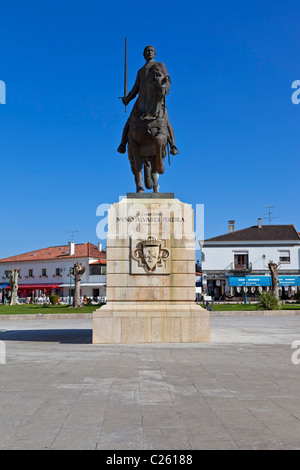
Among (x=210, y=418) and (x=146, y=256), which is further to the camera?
(x=146, y=256)

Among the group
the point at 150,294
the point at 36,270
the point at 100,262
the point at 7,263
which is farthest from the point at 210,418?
the point at 7,263

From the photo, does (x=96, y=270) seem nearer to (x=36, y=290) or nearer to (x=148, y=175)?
(x=36, y=290)

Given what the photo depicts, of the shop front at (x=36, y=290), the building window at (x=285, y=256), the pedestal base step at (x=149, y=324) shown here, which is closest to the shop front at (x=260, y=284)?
the building window at (x=285, y=256)

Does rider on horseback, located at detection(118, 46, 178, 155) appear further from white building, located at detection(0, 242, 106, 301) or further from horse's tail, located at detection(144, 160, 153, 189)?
white building, located at detection(0, 242, 106, 301)

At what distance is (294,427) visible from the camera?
13.4 ft

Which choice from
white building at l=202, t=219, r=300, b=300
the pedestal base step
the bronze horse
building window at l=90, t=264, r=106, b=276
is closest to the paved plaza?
the pedestal base step

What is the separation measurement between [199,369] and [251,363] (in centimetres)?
117

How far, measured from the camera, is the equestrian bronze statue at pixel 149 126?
11.2 metres

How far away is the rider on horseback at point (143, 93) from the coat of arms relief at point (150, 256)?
2883 mm

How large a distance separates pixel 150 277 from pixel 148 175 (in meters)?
3.02

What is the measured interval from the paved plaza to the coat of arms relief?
2167 millimetres

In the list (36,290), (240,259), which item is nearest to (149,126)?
(240,259)

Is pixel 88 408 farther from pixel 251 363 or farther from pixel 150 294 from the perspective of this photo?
pixel 150 294

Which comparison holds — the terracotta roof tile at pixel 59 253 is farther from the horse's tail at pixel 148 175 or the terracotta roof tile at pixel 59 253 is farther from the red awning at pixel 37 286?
the horse's tail at pixel 148 175
